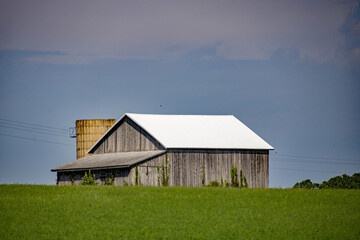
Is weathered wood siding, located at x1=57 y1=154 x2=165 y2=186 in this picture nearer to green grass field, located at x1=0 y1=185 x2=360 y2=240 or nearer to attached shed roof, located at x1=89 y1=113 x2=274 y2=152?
A: attached shed roof, located at x1=89 y1=113 x2=274 y2=152

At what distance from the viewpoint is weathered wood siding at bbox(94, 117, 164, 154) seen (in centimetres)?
4900

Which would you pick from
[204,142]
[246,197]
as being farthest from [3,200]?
[204,142]

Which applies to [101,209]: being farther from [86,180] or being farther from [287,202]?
[86,180]

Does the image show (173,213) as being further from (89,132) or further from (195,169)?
(89,132)

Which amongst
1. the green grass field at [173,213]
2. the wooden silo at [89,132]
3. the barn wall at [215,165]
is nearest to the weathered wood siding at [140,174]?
the barn wall at [215,165]

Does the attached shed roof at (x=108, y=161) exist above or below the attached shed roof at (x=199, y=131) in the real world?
below

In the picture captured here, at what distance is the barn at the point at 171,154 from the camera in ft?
153

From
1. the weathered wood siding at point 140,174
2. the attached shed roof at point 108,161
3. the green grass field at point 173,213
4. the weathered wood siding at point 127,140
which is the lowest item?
the green grass field at point 173,213

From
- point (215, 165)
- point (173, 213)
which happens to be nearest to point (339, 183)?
point (215, 165)

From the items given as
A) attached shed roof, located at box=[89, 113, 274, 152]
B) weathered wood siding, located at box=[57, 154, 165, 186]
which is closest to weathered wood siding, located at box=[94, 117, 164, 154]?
attached shed roof, located at box=[89, 113, 274, 152]

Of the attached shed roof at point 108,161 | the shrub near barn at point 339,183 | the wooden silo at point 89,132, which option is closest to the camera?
the attached shed roof at point 108,161

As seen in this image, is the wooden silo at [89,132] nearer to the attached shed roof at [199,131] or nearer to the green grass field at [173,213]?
the attached shed roof at [199,131]

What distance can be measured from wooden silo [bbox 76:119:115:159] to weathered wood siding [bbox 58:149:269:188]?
722 cm

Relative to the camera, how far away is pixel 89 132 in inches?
2314
